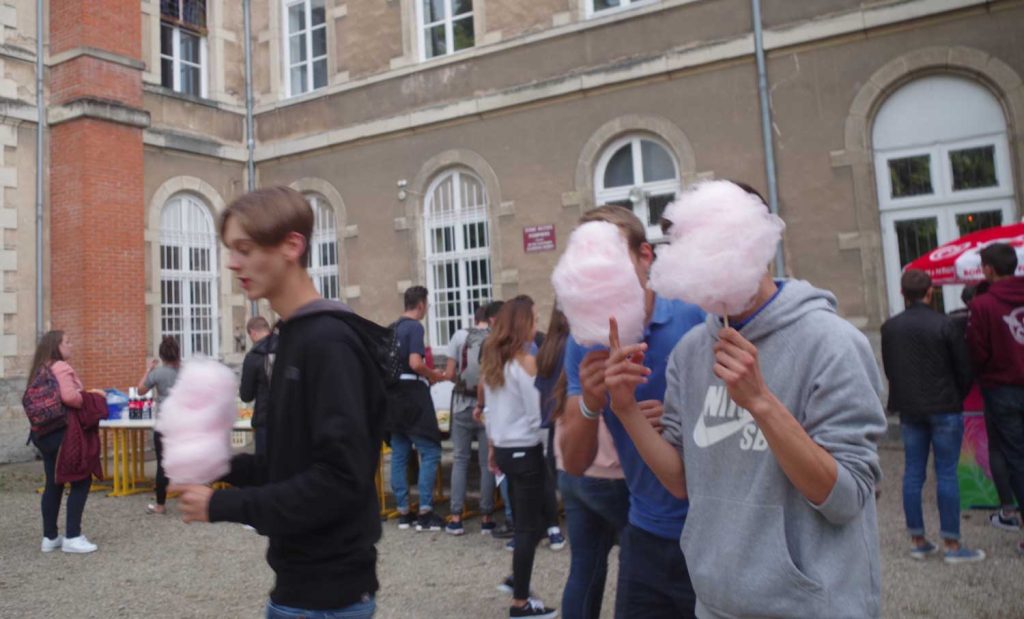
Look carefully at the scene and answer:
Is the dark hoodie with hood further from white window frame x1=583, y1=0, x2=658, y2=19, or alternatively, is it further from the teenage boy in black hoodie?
white window frame x1=583, y1=0, x2=658, y2=19

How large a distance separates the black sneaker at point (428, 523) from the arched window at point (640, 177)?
20.5 ft

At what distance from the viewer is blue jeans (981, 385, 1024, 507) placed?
17.8ft

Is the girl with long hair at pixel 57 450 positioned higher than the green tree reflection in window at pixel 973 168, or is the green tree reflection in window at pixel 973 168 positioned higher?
the green tree reflection in window at pixel 973 168

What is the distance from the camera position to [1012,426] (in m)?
5.46

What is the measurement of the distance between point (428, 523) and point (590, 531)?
3917 mm

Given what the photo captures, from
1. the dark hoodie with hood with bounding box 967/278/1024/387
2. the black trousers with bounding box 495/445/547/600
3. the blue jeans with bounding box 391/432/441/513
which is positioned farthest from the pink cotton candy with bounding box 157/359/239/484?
the dark hoodie with hood with bounding box 967/278/1024/387

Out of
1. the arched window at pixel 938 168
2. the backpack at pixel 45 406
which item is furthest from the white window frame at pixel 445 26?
the backpack at pixel 45 406

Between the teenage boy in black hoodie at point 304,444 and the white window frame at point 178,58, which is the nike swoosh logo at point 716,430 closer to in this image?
the teenage boy in black hoodie at point 304,444

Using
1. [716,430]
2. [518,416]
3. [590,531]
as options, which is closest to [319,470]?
[716,430]

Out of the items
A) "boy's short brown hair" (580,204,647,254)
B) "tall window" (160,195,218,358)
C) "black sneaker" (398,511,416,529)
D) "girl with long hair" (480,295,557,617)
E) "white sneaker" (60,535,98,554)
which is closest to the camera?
"boy's short brown hair" (580,204,647,254)

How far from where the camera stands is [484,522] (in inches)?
270

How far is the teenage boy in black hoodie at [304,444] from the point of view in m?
1.90

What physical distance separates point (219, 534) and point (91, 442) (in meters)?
1.43

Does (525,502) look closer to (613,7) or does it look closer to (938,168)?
(938,168)
